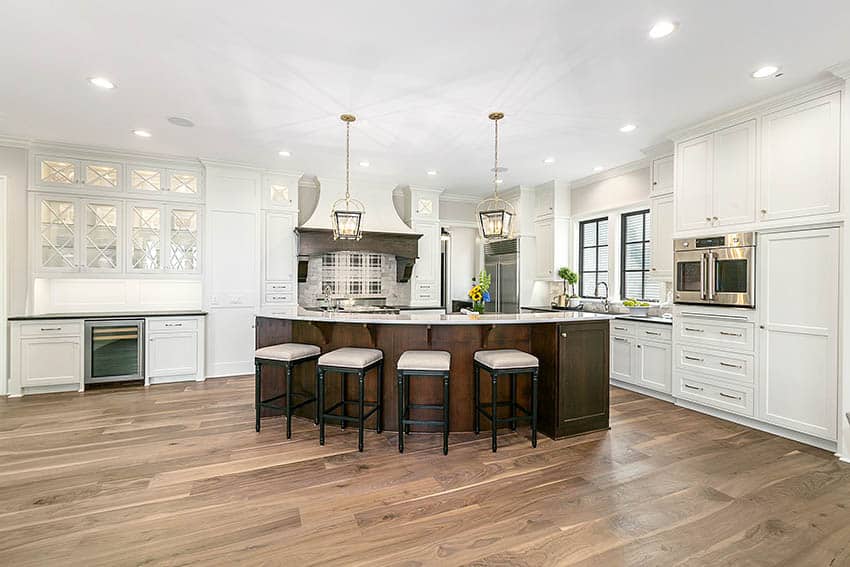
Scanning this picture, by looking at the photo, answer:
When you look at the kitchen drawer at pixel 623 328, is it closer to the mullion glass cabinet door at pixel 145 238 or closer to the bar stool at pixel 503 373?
the bar stool at pixel 503 373

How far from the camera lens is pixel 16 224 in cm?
482

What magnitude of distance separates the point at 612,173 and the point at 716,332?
9.13ft

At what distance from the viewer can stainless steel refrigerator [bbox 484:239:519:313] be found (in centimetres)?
712

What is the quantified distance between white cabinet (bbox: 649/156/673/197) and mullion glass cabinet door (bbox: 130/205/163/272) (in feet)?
20.8

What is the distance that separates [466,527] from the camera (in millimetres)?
2180

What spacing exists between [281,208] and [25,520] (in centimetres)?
446

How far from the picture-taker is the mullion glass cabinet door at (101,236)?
5141 mm

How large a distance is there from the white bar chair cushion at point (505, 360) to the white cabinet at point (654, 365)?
2.22 meters

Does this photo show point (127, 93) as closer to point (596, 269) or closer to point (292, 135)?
point (292, 135)

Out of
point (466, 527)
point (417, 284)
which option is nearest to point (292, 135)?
point (417, 284)

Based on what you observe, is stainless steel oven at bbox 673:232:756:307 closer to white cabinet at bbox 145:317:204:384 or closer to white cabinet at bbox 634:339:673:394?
white cabinet at bbox 634:339:673:394

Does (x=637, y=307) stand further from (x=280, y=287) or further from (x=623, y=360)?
(x=280, y=287)

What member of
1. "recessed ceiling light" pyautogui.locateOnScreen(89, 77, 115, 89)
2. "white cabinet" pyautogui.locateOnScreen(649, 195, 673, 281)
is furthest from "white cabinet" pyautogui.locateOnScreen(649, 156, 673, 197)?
"recessed ceiling light" pyautogui.locateOnScreen(89, 77, 115, 89)

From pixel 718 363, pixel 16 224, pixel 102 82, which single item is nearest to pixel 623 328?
pixel 718 363
